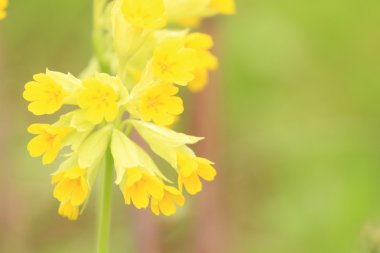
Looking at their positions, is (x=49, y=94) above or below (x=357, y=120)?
below

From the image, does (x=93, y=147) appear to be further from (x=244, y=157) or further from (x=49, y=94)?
(x=244, y=157)

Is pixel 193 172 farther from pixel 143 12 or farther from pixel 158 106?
pixel 143 12

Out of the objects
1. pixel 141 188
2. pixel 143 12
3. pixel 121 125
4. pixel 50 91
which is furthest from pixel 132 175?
pixel 143 12

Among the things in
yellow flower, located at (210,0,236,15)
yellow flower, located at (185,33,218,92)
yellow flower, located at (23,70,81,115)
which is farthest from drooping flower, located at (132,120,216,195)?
yellow flower, located at (210,0,236,15)

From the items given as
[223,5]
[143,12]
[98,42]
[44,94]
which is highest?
[223,5]

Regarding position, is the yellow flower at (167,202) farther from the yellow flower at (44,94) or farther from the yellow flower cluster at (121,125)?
the yellow flower at (44,94)

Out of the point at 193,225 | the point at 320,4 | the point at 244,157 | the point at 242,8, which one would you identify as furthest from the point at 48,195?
the point at 320,4
